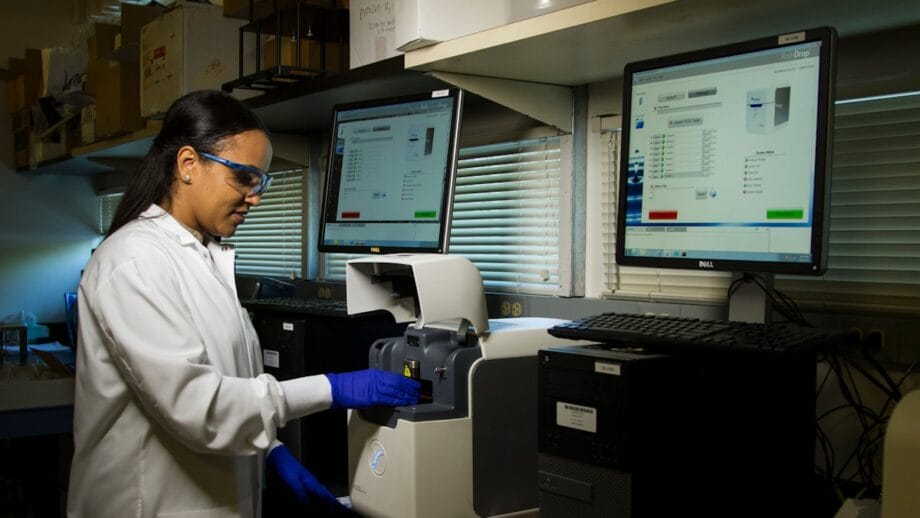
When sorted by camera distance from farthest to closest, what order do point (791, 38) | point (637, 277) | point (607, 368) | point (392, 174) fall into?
1. point (392, 174)
2. point (637, 277)
3. point (791, 38)
4. point (607, 368)

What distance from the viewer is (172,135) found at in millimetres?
1566

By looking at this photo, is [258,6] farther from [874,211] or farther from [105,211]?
[105,211]

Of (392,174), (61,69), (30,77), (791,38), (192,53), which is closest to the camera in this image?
(791,38)

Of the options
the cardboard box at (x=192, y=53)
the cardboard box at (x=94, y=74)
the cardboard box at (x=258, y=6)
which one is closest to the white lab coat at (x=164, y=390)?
the cardboard box at (x=258, y=6)

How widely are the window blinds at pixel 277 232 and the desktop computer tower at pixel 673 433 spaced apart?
2.00 metres

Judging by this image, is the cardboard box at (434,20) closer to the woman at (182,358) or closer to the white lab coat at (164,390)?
the woman at (182,358)

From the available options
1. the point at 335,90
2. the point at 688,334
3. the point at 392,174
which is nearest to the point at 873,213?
the point at 688,334

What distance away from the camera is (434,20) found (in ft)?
5.65

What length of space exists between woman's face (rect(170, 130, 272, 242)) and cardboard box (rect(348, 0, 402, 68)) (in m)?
0.51

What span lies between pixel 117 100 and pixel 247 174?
201 centimetres

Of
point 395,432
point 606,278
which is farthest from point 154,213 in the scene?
point 606,278

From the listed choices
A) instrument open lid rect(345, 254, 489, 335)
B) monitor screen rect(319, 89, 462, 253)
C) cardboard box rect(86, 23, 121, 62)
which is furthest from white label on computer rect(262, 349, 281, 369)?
cardboard box rect(86, 23, 121, 62)

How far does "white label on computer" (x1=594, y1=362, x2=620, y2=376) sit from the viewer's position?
121 cm

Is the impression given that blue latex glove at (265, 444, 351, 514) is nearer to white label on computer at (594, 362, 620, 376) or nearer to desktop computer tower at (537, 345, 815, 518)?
desktop computer tower at (537, 345, 815, 518)
